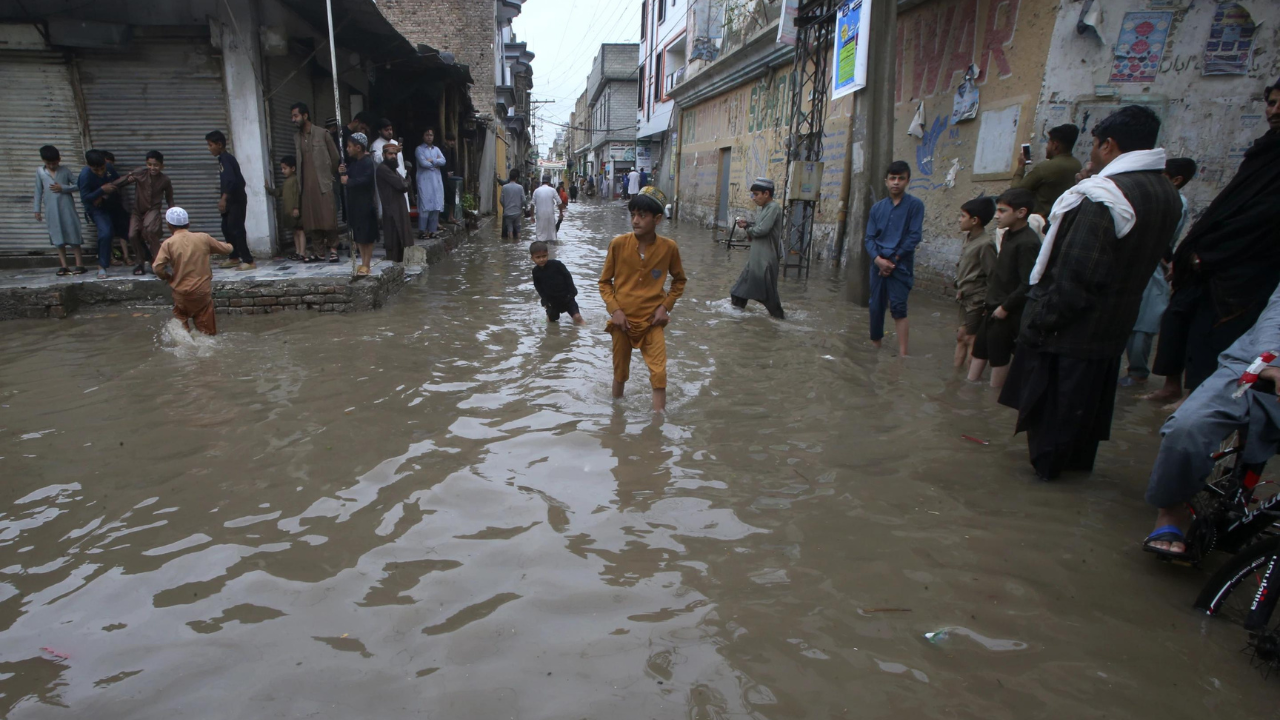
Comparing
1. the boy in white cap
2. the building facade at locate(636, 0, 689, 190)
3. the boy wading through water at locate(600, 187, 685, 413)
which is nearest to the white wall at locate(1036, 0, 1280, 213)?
the boy wading through water at locate(600, 187, 685, 413)

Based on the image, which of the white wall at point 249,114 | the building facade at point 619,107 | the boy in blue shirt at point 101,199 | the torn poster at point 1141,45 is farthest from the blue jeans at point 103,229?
the building facade at point 619,107

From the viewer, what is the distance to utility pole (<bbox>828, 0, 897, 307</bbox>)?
328 inches

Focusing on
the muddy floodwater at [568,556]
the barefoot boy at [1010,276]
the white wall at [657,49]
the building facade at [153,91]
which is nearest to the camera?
the muddy floodwater at [568,556]

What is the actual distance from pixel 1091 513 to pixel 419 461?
11.3ft

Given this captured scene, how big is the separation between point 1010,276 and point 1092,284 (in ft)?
5.13

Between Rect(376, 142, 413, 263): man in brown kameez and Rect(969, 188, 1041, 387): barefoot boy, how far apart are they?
6949 millimetres

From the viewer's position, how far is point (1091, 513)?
327 centimetres

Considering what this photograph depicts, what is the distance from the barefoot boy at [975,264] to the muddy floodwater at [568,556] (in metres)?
0.58

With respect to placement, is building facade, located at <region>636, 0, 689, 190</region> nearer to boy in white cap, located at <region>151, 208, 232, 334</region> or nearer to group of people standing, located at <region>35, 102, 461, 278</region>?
group of people standing, located at <region>35, 102, 461, 278</region>

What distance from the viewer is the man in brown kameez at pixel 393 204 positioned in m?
8.74

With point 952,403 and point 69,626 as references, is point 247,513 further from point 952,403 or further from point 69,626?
point 952,403

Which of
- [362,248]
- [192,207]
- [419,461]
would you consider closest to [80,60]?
[192,207]

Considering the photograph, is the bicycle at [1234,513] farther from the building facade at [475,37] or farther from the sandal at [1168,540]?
the building facade at [475,37]

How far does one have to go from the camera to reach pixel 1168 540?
2.69 m
